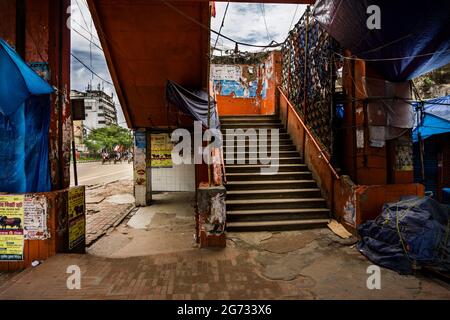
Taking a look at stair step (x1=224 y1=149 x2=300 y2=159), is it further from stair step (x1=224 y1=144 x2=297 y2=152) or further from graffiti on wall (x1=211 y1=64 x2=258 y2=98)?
graffiti on wall (x1=211 y1=64 x2=258 y2=98)

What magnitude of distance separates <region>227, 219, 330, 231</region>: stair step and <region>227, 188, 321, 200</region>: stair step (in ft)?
2.61

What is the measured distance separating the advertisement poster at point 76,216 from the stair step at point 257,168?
3.69 m

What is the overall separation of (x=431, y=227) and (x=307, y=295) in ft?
7.76

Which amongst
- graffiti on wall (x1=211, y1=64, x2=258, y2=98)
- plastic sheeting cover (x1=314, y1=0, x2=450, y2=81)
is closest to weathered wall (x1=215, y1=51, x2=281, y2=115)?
graffiti on wall (x1=211, y1=64, x2=258, y2=98)

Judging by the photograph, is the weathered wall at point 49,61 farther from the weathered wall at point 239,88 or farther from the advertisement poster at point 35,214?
the weathered wall at point 239,88

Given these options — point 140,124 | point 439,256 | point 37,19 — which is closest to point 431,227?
point 439,256

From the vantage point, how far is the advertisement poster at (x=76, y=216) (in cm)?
441

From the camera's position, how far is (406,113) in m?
5.16

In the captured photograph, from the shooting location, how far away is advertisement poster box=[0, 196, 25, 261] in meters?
3.94

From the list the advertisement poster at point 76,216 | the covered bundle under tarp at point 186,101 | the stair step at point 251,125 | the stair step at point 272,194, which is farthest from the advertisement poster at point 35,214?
the stair step at point 251,125

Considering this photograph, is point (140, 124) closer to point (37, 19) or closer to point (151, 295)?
point (37, 19)

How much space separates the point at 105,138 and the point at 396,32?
5409 cm

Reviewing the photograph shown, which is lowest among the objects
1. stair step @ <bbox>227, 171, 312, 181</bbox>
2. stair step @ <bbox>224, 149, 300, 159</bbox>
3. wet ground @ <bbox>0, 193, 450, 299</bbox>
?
wet ground @ <bbox>0, 193, 450, 299</bbox>
